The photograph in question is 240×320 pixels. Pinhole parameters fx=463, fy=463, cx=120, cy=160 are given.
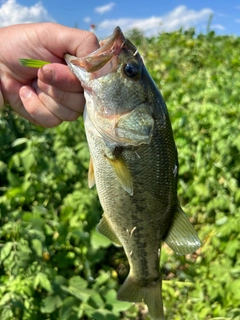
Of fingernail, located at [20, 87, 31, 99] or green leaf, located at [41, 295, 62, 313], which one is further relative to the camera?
green leaf, located at [41, 295, 62, 313]

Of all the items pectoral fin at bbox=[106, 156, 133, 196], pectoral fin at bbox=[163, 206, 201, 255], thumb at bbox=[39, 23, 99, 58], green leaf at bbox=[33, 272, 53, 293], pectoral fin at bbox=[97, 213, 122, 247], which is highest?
thumb at bbox=[39, 23, 99, 58]

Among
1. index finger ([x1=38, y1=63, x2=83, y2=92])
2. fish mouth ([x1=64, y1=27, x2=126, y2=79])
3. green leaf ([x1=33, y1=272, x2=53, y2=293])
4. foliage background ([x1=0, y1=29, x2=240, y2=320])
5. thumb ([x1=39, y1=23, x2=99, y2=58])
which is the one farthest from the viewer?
foliage background ([x1=0, y1=29, x2=240, y2=320])

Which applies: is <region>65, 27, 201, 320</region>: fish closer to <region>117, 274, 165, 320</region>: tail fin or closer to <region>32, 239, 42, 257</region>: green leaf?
<region>117, 274, 165, 320</region>: tail fin

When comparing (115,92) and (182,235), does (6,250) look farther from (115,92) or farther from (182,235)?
(115,92)

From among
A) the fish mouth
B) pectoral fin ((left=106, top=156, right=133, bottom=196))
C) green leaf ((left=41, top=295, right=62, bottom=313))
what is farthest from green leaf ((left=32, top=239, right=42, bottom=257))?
the fish mouth

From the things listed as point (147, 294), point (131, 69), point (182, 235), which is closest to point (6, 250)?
point (147, 294)

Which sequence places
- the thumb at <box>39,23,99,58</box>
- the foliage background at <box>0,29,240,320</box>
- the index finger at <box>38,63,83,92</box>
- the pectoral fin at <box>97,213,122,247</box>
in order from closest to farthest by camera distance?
the index finger at <box>38,63,83,92</box> < the thumb at <box>39,23,99,58</box> < the pectoral fin at <box>97,213,122,247</box> < the foliage background at <box>0,29,240,320</box>

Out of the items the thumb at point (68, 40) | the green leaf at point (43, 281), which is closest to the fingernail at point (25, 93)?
the thumb at point (68, 40)
